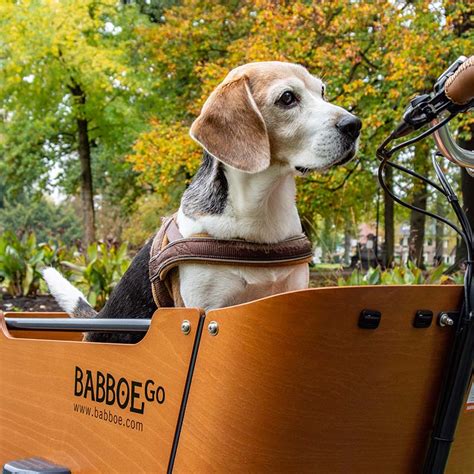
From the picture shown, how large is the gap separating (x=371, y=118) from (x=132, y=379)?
9319 millimetres

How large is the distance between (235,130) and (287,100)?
24cm

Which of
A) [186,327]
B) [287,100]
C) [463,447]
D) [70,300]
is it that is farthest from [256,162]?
[70,300]

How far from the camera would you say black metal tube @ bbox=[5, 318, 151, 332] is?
1.87 m

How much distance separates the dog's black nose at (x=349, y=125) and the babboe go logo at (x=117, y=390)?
1020mm

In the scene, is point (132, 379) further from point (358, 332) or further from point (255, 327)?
point (358, 332)

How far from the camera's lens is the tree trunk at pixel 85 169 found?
642 inches

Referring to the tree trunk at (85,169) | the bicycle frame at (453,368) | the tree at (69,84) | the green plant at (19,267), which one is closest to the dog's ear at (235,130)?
the bicycle frame at (453,368)

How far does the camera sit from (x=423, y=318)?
1.48m

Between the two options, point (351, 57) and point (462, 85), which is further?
point (351, 57)

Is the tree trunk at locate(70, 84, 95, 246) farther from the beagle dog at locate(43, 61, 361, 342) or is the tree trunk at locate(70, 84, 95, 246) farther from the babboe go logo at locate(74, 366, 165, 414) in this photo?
the babboe go logo at locate(74, 366, 165, 414)

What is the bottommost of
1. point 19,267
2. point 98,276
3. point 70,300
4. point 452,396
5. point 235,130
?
point 19,267

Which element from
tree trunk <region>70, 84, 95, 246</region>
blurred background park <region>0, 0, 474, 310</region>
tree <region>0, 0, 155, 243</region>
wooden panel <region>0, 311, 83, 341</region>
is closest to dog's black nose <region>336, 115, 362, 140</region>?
wooden panel <region>0, 311, 83, 341</region>

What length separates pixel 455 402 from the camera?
5.02 feet

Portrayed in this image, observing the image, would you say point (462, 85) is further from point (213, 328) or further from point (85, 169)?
point (85, 169)
